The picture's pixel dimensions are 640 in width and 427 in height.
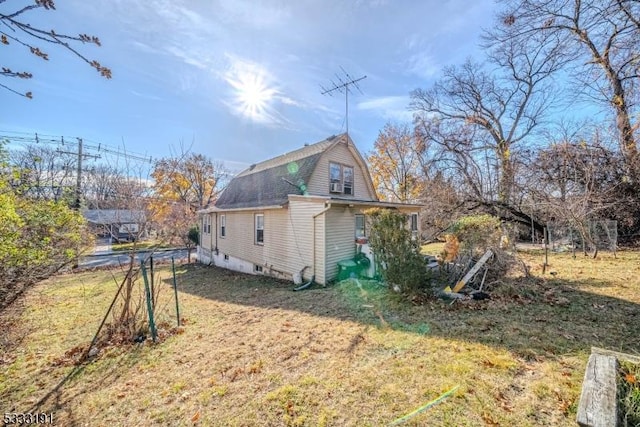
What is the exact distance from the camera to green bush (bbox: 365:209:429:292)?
6156 mm

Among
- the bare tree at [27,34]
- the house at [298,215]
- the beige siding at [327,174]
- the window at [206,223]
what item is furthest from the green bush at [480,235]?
the window at [206,223]

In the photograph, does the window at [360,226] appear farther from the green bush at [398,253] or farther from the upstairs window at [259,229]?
the upstairs window at [259,229]

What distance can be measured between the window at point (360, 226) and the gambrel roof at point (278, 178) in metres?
2.57

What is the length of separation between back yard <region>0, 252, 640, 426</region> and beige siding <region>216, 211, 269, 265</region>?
4.89 metres

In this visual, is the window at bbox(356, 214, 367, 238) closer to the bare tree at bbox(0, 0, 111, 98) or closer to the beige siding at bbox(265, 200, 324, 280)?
the beige siding at bbox(265, 200, 324, 280)

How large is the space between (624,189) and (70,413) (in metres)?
21.0

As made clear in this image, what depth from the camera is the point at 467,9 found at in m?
8.08

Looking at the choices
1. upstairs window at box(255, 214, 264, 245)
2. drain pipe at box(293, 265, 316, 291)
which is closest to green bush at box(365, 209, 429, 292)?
drain pipe at box(293, 265, 316, 291)

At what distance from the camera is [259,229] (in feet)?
38.2

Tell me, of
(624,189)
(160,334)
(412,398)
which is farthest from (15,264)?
(624,189)

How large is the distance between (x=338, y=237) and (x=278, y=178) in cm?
510

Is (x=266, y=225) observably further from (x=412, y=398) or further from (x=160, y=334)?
(x=412, y=398)

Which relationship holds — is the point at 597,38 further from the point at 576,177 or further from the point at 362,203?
the point at 362,203

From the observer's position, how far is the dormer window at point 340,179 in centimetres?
1224
